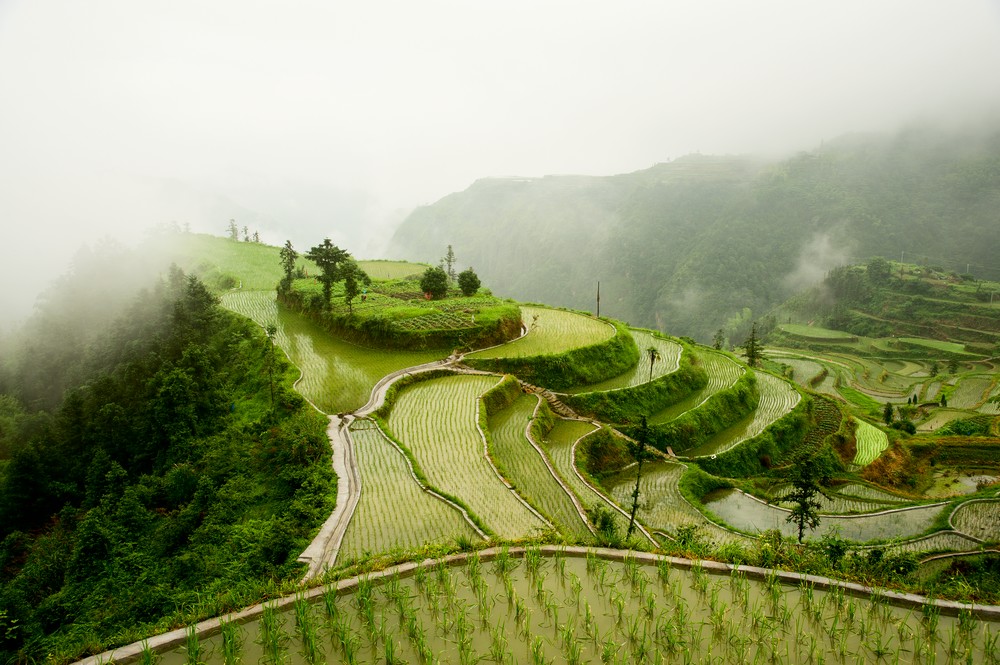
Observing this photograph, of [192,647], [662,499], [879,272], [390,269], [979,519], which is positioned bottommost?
[979,519]

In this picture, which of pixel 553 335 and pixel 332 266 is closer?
pixel 332 266

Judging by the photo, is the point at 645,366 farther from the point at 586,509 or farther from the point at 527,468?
the point at 586,509

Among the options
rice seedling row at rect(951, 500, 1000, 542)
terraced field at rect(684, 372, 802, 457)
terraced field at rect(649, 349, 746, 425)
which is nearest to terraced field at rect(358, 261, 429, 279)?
terraced field at rect(649, 349, 746, 425)

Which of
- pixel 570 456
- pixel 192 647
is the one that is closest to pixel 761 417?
pixel 570 456

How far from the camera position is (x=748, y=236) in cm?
A: 16025

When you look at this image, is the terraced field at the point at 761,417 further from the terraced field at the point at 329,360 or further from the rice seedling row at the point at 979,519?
the terraced field at the point at 329,360

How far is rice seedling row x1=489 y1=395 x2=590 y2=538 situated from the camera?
529 inches

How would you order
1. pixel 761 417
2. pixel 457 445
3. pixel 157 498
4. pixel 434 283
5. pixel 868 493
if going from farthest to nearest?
pixel 434 283 → pixel 761 417 → pixel 868 493 → pixel 457 445 → pixel 157 498

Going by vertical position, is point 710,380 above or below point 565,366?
below

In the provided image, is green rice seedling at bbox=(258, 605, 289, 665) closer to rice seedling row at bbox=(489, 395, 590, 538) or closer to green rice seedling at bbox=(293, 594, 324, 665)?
green rice seedling at bbox=(293, 594, 324, 665)

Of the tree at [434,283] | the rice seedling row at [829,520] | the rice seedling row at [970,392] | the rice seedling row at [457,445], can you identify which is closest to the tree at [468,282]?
the tree at [434,283]

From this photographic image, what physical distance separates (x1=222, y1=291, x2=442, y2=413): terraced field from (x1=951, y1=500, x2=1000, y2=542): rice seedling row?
22330mm

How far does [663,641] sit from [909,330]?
357 feet

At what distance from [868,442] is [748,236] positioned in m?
152
